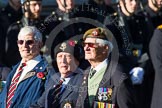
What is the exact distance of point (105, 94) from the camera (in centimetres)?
646

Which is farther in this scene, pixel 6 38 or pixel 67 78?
pixel 6 38

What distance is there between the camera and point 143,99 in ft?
28.4

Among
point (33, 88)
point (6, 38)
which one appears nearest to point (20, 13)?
point (6, 38)

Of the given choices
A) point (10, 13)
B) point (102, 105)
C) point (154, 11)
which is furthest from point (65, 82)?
point (154, 11)

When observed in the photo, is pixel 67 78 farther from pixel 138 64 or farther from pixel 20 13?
pixel 20 13

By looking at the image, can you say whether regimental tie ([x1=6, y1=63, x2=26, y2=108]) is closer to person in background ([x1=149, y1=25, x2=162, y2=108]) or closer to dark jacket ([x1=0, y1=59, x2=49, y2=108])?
dark jacket ([x1=0, y1=59, x2=49, y2=108])

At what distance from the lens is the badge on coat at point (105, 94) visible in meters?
6.44

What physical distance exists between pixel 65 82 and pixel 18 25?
7.74ft

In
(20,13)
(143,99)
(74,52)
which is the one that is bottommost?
(143,99)

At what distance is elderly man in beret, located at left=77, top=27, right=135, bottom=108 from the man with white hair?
48cm

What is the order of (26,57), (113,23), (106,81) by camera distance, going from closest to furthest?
(106,81) < (26,57) < (113,23)

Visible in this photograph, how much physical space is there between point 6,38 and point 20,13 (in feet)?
1.67

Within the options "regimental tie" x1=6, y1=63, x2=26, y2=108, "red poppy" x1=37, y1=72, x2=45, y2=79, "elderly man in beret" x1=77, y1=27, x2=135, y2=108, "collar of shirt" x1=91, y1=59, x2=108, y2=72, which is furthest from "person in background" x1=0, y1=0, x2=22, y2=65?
"collar of shirt" x1=91, y1=59, x2=108, y2=72

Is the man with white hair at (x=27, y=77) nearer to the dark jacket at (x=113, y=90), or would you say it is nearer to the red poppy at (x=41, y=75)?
the red poppy at (x=41, y=75)
